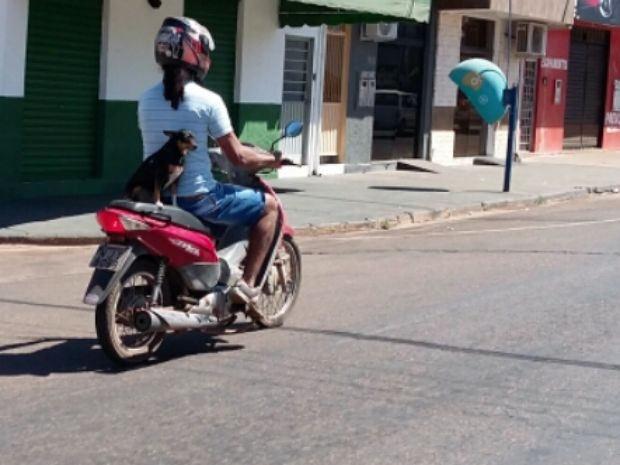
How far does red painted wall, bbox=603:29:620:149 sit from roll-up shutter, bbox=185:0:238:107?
1503 centimetres

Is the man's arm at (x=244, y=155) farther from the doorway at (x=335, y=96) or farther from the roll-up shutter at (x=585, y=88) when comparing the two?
the roll-up shutter at (x=585, y=88)

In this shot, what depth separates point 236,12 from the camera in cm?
1762

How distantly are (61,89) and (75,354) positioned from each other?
8263mm

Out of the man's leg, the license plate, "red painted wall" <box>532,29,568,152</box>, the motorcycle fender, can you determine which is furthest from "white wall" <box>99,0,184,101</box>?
"red painted wall" <box>532,29,568,152</box>

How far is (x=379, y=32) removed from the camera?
20.5 metres

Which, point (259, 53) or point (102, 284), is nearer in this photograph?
point (102, 284)

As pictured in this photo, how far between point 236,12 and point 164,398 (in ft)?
39.5

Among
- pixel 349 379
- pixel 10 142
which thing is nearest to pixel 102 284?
pixel 349 379

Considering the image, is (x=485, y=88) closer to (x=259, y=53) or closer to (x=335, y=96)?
(x=335, y=96)

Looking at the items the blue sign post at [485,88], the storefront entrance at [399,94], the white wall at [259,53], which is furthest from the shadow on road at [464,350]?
the storefront entrance at [399,94]

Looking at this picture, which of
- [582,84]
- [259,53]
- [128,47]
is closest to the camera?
[128,47]

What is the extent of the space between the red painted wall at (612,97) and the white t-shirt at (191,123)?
24.4 metres

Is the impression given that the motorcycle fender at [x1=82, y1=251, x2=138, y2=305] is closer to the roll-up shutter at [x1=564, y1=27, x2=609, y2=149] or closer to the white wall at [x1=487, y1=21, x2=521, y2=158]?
the white wall at [x1=487, y1=21, x2=521, y2=158]

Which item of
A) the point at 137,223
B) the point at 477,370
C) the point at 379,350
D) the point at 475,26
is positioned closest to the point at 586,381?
the point at 477,370
